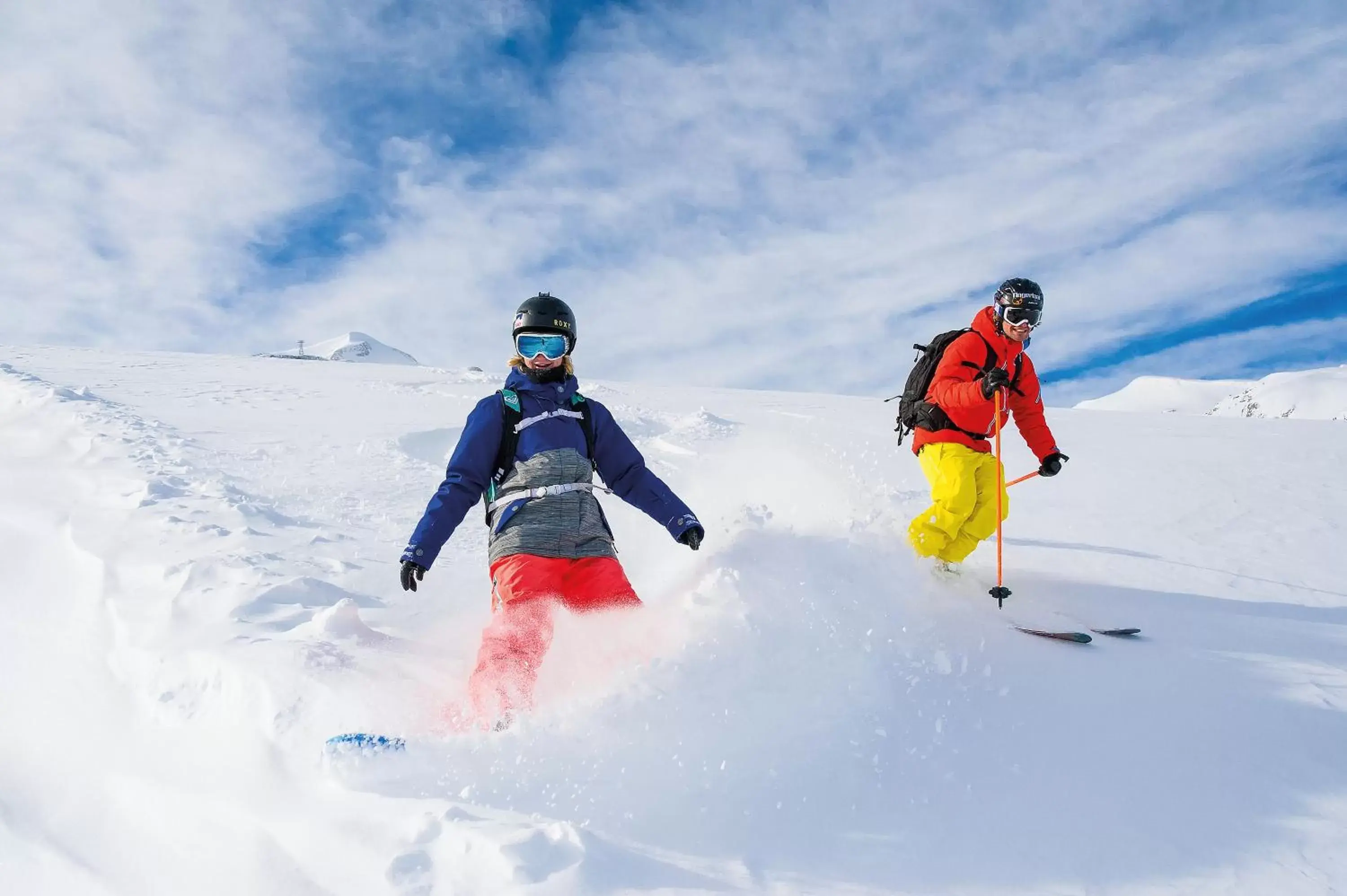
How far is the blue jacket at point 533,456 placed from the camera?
3.37m

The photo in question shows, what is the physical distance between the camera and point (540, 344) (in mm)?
3902

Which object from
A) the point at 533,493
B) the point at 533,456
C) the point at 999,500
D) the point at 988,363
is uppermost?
the point at 988,363

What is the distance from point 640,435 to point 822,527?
614 centimetres

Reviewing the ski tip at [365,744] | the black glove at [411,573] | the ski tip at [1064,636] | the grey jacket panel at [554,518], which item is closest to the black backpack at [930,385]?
the ski tip at [1064,636]

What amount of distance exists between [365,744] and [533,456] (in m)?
1.60

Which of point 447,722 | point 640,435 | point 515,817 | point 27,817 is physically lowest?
point 27,817

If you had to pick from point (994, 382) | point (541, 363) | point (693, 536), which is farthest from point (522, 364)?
point (994, 382)

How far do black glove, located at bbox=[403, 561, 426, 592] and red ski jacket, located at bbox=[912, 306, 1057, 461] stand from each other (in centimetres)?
316

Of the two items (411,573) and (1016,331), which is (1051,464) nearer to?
(1016,331)

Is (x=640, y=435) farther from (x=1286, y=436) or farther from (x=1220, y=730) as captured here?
(x=1286, y=436)

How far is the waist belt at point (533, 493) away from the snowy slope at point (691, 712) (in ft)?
2.10

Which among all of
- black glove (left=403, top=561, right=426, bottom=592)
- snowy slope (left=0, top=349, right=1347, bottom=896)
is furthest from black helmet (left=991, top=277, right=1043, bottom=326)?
black glove (left=403, top=561, right=426, bottom=592)

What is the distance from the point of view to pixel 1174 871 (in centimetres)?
218

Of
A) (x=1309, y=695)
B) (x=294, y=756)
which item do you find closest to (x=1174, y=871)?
(x=1309, y=695)
